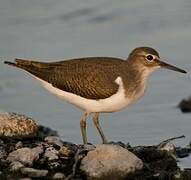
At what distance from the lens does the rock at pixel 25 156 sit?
12.3 meters

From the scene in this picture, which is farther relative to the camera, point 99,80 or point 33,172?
point 99,80

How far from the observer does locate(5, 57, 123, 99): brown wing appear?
531 inches

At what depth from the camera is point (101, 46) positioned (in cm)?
1839

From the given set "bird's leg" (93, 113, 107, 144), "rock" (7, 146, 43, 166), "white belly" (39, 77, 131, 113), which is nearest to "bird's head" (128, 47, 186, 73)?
"white belly" (39, 77, 131, 113)

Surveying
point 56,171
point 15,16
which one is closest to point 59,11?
point 15,16

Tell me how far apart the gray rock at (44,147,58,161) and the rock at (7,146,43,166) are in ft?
0.52

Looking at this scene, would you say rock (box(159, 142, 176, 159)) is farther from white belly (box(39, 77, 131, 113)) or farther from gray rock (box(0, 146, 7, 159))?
gray rock (box(0, 146, 7, 159))

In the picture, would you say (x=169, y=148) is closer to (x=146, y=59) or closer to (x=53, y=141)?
(x=146, y=59)

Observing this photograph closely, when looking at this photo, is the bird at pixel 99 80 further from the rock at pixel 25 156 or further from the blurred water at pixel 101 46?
the rock at pixel 25 156

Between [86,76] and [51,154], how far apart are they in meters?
1.44

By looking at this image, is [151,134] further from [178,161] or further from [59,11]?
[59,11]

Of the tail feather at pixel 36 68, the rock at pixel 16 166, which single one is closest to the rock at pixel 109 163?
the rock at pixel 16 166

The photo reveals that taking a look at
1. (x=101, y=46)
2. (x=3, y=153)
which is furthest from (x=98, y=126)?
(x=101, y=46)

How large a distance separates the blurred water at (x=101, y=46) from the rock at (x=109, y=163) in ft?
7.54
